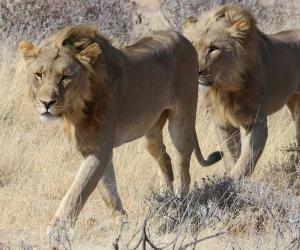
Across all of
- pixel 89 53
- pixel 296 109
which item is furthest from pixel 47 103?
pixel 296 109

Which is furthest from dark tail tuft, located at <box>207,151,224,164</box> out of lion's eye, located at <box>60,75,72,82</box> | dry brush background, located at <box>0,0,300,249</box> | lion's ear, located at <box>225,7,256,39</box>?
lion's eye, located at <box>60,75,72,82</box>

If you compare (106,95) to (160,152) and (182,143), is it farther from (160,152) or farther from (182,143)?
(160,152)

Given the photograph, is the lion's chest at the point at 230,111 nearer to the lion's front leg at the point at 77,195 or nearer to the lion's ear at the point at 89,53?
the lion's front leg at the point at 77,195

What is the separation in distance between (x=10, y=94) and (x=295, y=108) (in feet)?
8.72

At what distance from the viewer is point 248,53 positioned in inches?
267

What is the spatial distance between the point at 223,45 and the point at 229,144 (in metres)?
0.76

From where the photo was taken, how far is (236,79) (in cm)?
676

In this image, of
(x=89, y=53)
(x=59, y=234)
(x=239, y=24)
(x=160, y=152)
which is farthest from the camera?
(x=239, y=24)

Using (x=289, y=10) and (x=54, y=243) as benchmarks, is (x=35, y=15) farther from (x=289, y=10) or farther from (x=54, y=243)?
(x=54, y=243)

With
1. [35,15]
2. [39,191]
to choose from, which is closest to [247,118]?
[39,191]

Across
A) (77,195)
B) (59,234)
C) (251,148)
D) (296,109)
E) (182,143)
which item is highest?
(59,234)

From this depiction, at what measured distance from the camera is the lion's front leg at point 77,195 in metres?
4.90

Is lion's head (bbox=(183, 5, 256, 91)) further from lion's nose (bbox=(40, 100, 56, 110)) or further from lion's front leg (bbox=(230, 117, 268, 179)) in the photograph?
lion's nose (bbox=(40, 100, 56, 110))

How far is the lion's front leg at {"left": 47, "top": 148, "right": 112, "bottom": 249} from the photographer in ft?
16.1
